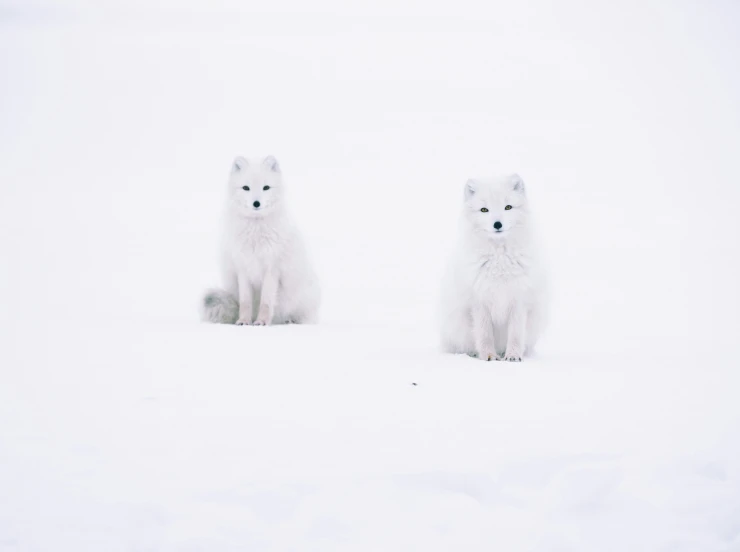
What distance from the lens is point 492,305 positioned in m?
5.55

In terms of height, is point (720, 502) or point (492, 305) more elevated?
point (492, 305)

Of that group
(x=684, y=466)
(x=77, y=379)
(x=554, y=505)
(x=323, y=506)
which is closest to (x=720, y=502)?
(x=684, y=466)

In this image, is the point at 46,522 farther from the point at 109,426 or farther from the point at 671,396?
the point at 671,396

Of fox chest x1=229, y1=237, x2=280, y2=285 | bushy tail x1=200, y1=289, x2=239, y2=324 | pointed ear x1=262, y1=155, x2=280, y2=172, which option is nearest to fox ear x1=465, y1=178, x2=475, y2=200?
fox chest x1=229, y1=237, x2=280, y2=285

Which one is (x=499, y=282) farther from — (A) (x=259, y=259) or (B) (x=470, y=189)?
(A) (x=259, y=259)

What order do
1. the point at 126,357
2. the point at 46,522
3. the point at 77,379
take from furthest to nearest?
the point at 126,357 → the point at 77,379 → the point at 46,522

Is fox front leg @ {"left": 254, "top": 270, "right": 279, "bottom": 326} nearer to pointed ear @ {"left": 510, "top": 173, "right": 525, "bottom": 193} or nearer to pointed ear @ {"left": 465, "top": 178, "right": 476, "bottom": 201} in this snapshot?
pointed ear @ {"left": 465, "top": 178, "right": 476, "bottom": 201}

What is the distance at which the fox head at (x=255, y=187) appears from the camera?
7.64m

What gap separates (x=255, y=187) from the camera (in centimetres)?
770

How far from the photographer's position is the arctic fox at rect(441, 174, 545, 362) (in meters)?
5.52

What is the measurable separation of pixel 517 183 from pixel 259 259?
3.00 metres

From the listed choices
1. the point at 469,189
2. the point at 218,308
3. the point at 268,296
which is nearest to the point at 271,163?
the point at 268,296

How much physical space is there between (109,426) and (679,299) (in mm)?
9346

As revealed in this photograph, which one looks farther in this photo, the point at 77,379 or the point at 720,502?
the point at 77,379
